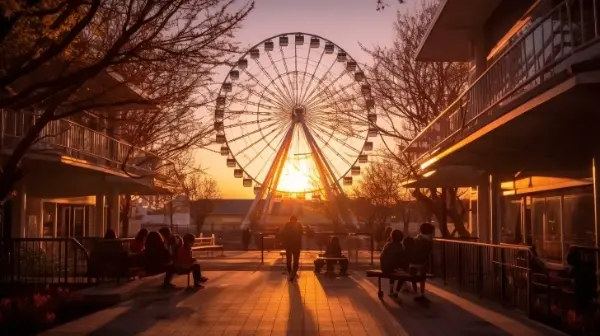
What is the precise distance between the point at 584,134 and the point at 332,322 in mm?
5794

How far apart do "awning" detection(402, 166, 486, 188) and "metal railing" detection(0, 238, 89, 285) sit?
1072cm

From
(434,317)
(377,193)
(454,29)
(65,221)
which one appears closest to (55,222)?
(65,221)

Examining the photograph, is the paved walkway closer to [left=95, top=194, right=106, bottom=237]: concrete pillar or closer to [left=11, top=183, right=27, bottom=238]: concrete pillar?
[left=11, top=183, right=27, bottom=238]: concrete pillar

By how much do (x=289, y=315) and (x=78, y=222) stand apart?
20.2 meters

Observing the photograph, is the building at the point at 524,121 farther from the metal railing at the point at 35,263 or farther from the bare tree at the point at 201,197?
the bare tree at the point at 201,197

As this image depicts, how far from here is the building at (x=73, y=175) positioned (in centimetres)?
2155

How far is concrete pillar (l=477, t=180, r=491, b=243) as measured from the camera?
24656mm

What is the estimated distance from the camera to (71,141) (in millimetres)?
24281

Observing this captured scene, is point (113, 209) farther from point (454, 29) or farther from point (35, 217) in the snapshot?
point (454, 29)

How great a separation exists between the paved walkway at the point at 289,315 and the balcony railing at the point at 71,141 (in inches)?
137

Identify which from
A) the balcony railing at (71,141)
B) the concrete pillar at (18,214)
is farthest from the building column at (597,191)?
the concrete pillar at (18,214)

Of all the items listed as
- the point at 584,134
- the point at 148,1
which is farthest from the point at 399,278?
the point at 148,1

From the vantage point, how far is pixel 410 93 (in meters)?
33.3

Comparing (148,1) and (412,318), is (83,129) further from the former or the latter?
(412,318)
